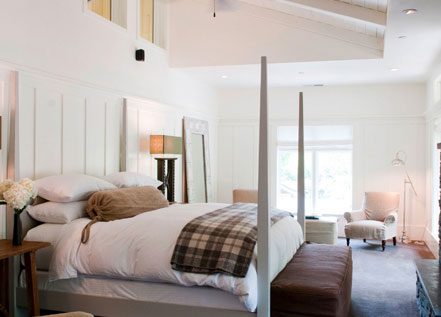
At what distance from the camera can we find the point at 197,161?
24.8 ft

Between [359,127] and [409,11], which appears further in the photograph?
[359,127]

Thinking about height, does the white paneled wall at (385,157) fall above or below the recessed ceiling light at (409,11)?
below

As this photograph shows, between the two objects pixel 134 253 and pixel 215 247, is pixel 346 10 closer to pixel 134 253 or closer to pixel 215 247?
pixel 215 247

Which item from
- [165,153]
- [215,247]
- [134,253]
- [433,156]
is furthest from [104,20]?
[433,156]

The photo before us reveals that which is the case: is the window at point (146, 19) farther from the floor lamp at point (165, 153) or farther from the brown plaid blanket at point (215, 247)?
the brown plaid blanket at point (215, 247)

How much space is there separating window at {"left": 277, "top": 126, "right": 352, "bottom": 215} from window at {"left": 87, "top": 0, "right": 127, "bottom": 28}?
3.94m

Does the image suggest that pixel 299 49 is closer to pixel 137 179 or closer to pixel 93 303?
pixel 137 179

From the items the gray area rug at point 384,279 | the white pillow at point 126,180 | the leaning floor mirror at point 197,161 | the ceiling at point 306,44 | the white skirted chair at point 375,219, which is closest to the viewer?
the gray area rug at point 384,279

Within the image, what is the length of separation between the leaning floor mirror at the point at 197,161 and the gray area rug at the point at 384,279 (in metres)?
2.53

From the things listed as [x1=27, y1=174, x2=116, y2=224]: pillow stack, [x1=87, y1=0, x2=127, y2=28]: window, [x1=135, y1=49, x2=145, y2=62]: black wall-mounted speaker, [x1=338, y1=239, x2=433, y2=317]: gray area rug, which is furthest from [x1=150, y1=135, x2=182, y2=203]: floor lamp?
[x1=338, y1=239, x2=433, y2=317]: gray area rug

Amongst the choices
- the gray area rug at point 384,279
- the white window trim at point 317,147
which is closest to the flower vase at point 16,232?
the gray area rug at point 384,279

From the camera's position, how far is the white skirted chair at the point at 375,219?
6.73m

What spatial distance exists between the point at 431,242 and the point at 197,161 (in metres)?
3.72

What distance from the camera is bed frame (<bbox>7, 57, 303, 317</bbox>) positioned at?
10.0 ft
